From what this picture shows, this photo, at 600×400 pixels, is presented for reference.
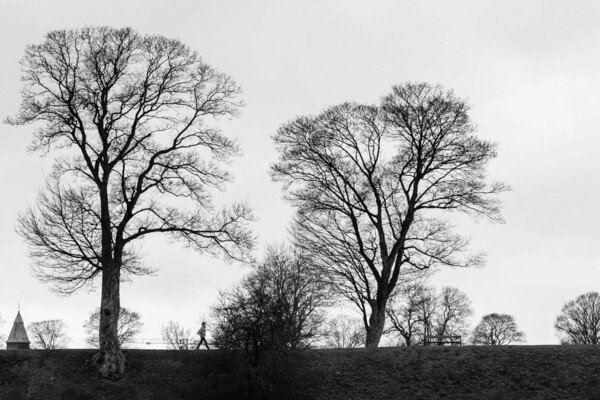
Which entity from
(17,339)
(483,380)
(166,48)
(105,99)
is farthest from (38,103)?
(17,339)

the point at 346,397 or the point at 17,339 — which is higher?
the point at 17,339

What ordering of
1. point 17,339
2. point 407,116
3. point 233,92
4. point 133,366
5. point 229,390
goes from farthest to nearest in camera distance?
point 17,339, point 407,116, point 233,92, point 133,366, point 229,390

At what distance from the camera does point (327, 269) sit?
4719cm

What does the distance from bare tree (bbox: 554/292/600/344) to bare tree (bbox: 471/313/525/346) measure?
20.4 feet

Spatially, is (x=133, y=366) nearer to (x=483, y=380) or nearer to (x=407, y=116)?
(x=483, y=380)

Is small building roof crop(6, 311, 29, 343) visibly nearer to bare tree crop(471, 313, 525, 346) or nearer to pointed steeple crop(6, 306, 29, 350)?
pointed steeple crop(6, 306, 29, 350)

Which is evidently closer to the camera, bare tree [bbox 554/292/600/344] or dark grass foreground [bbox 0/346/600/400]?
dark grass foreground [bbox 0/346/600/400]

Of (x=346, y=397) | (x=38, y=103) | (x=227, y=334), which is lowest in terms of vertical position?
(x=346, y=397)

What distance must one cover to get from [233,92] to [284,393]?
14600 millimetres

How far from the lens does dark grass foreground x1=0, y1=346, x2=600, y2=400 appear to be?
106ft

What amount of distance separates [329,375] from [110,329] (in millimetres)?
9624

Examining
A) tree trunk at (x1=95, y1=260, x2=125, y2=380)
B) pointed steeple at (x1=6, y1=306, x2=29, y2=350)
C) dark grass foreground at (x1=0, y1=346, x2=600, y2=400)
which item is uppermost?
pointed steeple at (x1=6, y1=306, x2=29, y2=350)

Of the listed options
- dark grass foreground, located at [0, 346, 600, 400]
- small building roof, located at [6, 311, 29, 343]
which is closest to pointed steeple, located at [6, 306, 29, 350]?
small building roof, located at [6, 311, 29, 343]

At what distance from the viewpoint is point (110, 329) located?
35.2 m
